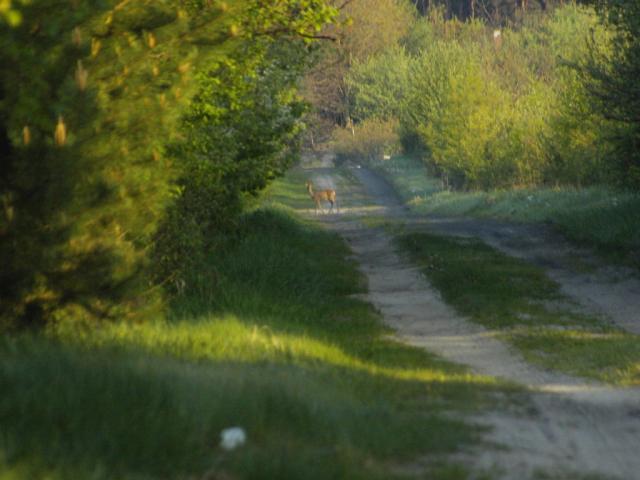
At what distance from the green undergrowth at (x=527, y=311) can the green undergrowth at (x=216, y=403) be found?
1508 millimetres

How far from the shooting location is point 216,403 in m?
7.52

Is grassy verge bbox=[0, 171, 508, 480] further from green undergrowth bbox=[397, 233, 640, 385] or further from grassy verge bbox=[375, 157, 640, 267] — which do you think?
grassy verge bbox=[375, 157, 640, 267]

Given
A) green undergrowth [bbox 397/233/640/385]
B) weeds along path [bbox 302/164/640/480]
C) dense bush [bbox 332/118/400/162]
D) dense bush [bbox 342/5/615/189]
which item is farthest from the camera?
dense bush [bbox 332/118/400/162]

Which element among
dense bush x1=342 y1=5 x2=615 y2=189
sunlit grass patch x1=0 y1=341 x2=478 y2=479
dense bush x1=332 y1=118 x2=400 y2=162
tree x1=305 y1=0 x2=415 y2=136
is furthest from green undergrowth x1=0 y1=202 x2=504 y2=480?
tree x1=305 y1=0 x2=415 y2=136

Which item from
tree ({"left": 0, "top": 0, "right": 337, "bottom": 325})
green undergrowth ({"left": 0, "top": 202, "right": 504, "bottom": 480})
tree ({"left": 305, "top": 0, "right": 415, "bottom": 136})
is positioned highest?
tree ({"left": 305, "top": 0, "right": 415, "bottom": 136})

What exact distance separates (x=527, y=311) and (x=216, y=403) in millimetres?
11319

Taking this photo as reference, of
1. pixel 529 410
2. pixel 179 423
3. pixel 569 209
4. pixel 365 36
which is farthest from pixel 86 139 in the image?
pixel 365 36

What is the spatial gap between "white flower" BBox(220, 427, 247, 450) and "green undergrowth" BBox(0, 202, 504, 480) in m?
0.05

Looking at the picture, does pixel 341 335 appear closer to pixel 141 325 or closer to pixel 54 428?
pixel 141 325

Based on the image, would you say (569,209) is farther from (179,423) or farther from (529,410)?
(179,423)

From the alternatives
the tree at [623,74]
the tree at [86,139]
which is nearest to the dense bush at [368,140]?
the tree at [623,74]

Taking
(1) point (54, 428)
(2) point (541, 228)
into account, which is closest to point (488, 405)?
(1) point (54, 428)

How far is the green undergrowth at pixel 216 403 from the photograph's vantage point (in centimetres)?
654

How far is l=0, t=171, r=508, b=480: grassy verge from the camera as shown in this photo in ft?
21.5
